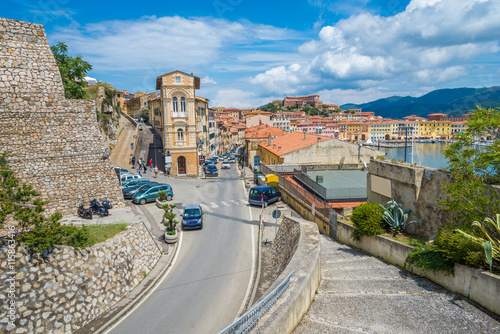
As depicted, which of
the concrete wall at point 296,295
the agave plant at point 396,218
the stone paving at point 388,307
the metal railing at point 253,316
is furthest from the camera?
the agave plant at point 396,218

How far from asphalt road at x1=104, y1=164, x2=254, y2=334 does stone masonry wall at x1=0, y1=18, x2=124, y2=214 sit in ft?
24.6

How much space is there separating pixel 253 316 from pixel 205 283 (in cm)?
826

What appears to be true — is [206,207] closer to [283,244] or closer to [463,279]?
[283,244]

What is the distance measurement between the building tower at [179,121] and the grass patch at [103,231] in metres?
28.3

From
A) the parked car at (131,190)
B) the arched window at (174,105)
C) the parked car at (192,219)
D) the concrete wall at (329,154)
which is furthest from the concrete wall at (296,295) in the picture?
the arched window at (174,105)

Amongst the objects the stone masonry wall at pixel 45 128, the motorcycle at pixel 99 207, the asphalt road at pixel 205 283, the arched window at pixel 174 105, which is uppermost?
the arched window at pixel 174 105

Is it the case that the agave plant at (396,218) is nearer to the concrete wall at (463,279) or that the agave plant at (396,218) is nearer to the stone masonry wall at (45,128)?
the concrete wall at (463,279)

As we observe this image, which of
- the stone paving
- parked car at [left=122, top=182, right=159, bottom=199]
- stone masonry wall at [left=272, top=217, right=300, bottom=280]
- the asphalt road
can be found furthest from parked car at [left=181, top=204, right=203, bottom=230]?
the stone paving

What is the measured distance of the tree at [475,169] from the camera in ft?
26.7

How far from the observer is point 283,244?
49.4 ft

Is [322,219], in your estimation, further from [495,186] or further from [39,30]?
[39,30]

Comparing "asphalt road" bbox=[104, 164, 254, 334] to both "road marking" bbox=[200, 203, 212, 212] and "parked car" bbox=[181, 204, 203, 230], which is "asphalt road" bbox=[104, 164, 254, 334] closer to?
"parked car" bbox=[181, 204, 203, 230]

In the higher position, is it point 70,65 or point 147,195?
point 70,65

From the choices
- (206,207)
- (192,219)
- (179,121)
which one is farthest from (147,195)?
(179,121)
